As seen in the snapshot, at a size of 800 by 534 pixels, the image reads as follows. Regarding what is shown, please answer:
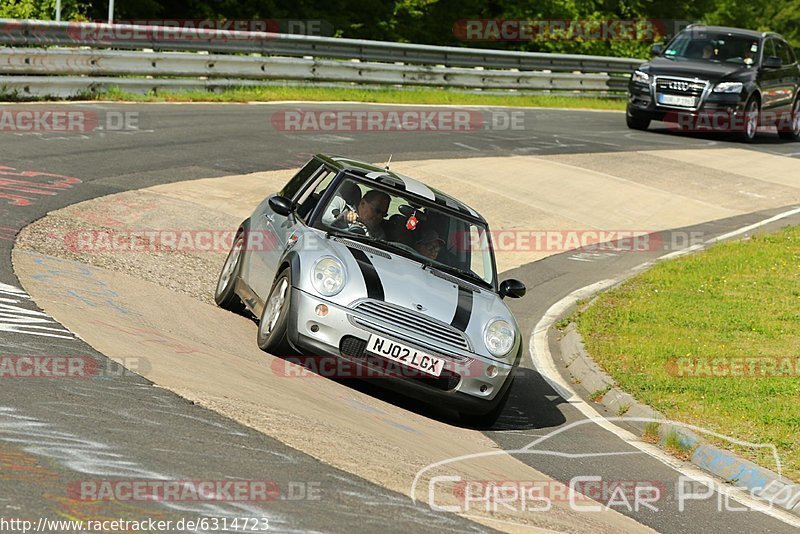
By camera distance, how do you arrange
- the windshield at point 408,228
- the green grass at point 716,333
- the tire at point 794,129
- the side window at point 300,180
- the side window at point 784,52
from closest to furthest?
1. the green grass at point 716,333
2. the windshield at point 408,228
3. the side window at point 300,180
4. the side window at point 784,52
5. the tire at point 794,129

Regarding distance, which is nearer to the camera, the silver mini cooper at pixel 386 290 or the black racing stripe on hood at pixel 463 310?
the silver mini cooper at pixel 386 290

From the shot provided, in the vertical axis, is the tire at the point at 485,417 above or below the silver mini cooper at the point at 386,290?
below

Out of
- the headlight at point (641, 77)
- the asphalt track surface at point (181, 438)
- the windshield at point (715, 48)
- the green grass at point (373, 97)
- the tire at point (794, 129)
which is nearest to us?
the asphalt track surface at point (181, 438)

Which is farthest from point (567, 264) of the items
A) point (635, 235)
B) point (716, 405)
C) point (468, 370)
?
point (468, 370)

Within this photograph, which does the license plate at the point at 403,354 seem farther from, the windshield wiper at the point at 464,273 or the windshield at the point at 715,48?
the windshield at the point at 715,48

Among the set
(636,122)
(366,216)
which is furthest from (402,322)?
(636,122)

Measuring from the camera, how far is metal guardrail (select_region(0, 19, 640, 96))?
19.4 metres

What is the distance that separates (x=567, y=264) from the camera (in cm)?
1491

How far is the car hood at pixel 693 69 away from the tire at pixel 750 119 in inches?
30.3

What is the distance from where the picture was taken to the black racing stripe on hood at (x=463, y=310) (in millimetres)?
8094

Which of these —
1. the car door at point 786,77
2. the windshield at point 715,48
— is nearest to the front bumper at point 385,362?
the windshield at point 715,48

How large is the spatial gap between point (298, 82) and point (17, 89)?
289 inches

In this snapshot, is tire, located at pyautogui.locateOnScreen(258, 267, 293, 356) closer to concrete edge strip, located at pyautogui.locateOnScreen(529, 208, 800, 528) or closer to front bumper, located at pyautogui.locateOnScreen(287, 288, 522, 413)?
front bumper, located at pyautogui.locateOnScreen(287, 288, 522, 413)

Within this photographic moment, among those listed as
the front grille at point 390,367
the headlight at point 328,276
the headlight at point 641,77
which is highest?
the headlight at point 641,77
